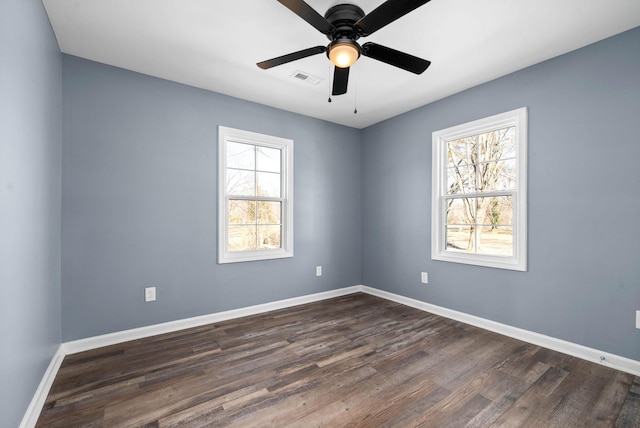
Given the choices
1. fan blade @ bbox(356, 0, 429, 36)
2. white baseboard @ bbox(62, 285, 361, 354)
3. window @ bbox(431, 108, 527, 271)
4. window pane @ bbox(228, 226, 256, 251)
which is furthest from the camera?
window pane @ bbox(228, 226, 256, 251)

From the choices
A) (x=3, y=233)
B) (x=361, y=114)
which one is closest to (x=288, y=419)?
(x=3, y=233)

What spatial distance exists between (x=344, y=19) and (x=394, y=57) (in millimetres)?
444

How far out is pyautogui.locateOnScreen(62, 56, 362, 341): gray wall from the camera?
264 cm

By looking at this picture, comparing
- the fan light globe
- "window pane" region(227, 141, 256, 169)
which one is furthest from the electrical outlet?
the fan light globe

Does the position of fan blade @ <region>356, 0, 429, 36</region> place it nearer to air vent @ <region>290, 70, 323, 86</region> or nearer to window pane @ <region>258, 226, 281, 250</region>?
air vent @ <region>290, 70, 323, 86</region>

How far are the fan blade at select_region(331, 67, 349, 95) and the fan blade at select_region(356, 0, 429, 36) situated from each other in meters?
0.36

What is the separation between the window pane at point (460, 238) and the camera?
11.2 ft

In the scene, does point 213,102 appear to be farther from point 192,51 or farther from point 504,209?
point 504,209

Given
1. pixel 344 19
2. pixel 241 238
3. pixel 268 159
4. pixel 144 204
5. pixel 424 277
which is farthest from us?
pixel 268 159

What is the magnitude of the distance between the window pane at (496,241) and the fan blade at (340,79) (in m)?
2.20

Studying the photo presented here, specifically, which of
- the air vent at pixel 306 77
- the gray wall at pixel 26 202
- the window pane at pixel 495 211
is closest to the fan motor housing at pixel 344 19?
the air vent at pixel 306 77

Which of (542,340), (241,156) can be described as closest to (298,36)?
(241,156)

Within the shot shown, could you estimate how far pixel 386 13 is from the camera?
1.67m

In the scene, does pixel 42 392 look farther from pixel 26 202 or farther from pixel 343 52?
pixel 343 52
